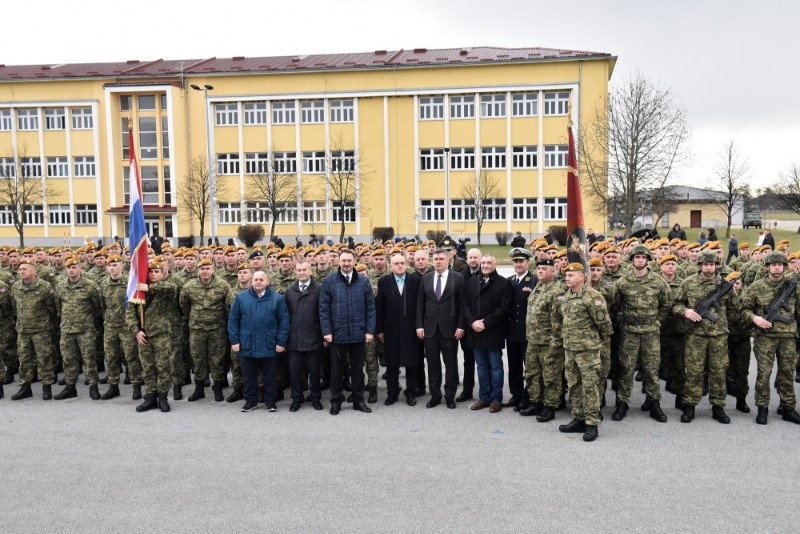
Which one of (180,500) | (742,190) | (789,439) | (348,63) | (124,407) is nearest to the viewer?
(180,500)

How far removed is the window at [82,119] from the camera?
46.6 metres

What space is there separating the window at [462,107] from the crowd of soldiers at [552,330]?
3523 cm

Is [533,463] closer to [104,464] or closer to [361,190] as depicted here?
[104,464]

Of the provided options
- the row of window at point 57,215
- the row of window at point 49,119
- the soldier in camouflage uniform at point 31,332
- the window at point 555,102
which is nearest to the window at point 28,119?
the row of window at point 49,119

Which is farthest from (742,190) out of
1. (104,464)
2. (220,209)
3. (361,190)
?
(104,464)

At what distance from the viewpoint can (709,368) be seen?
7301 millimetres

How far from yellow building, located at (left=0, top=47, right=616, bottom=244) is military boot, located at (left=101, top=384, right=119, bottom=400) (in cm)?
3450

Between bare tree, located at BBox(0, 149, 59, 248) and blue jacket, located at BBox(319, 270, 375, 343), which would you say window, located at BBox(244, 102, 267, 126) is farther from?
blue jacket, located at BBox(319, 270, 375, 343)

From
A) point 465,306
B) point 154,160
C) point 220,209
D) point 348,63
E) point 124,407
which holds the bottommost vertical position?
point 124,407

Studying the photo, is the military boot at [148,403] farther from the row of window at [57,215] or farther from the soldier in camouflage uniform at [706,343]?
the row of window at [57,215]

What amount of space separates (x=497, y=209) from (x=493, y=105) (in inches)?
287

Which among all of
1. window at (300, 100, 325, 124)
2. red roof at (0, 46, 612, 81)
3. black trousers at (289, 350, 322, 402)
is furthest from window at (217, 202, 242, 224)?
black trousers at (289, 350, 322, 402)

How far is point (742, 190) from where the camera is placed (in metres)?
48.4

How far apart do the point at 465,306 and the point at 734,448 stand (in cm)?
342
